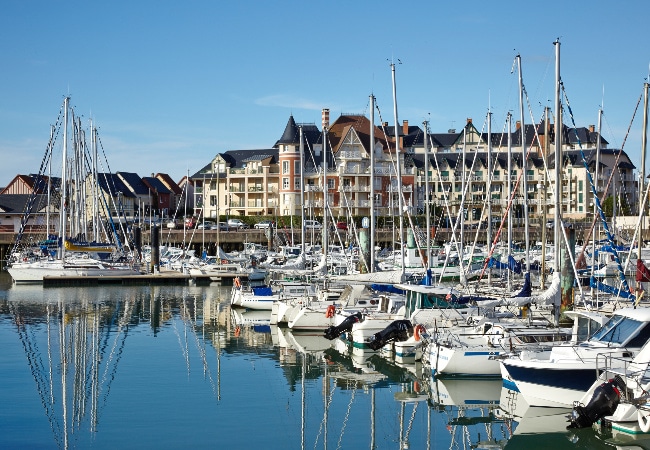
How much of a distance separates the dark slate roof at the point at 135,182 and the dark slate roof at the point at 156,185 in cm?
101

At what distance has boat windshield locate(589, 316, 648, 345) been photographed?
24750 millimetres

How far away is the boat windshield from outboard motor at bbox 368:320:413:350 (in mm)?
9478

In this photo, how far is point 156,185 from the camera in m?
147

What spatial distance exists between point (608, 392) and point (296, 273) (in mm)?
40656

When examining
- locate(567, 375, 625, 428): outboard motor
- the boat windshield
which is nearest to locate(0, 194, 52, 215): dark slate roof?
the boat windshield

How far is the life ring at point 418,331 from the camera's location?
3331 cm

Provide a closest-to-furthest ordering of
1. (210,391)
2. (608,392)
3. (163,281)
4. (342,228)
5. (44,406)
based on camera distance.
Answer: (608,392) → (44,406) → (210,391) → (163,281) → (342,228)

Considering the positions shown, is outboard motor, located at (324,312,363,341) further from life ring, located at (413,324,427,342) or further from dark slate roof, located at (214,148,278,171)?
dark slate roof, located at (214,148,278,171)

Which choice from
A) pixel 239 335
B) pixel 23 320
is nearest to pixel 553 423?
pixel 239 335

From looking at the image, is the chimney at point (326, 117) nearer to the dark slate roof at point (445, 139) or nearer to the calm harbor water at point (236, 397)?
the dark slate roof at point (445, 139)

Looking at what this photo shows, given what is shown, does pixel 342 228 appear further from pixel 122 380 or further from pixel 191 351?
pixel 122 380

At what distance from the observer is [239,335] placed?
42812 mm

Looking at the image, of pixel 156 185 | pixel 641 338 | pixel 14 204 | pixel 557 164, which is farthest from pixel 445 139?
pixel 641 338

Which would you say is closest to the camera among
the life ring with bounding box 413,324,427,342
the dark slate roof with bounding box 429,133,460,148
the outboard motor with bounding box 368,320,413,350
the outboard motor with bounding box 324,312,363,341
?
the life ring with bounding box 413,324,427,342
